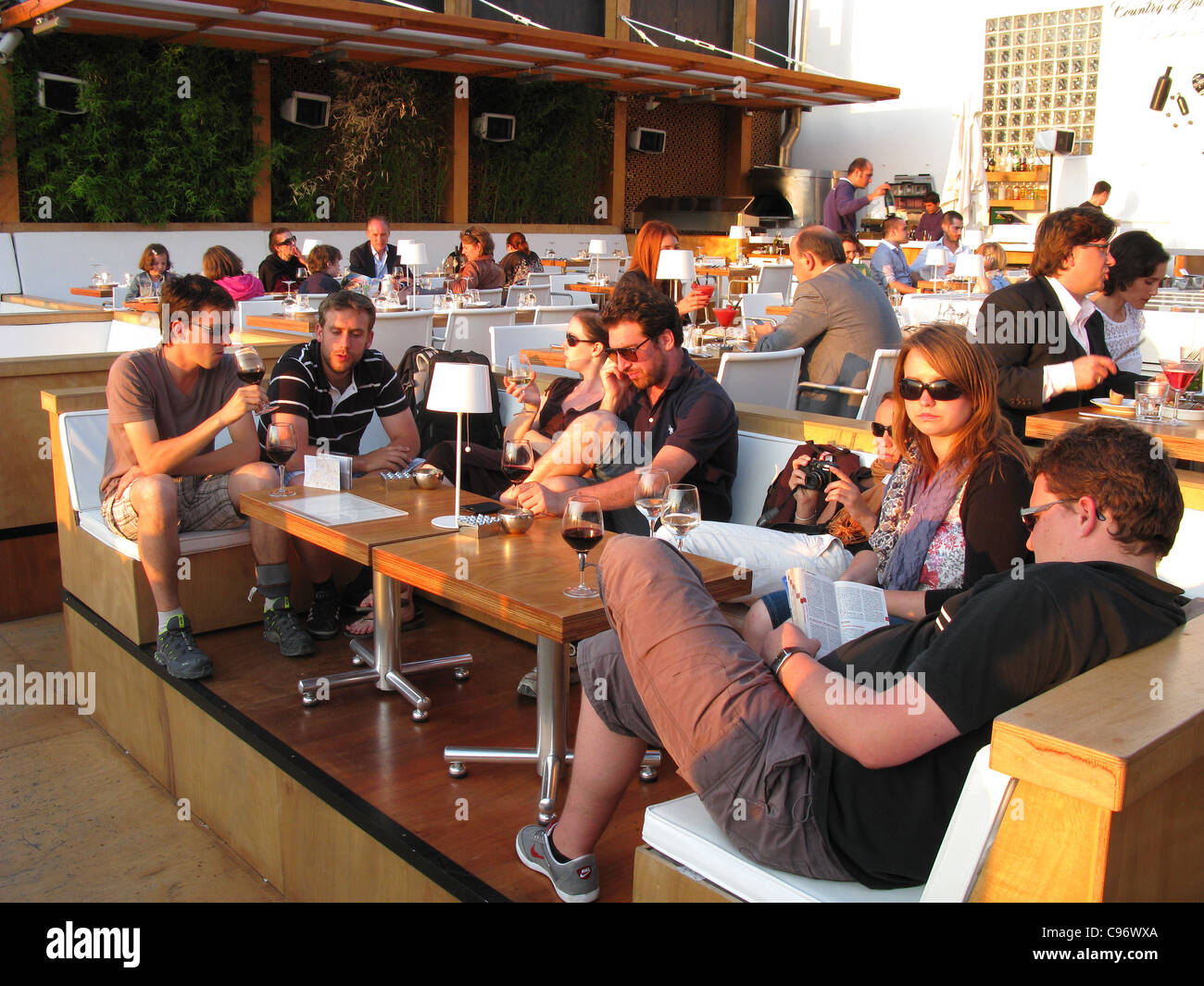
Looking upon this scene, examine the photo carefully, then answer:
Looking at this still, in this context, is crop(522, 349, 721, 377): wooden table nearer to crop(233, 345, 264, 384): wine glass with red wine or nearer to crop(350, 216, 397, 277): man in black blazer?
crop(233, 345, 264, 384): wine glass with red wine

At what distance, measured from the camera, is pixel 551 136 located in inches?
629

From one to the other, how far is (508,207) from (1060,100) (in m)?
7.56

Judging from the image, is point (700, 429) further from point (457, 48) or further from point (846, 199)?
point (457, 48)

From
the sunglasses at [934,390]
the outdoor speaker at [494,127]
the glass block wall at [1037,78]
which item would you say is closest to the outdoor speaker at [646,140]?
the outdoor speaker at [494,127]

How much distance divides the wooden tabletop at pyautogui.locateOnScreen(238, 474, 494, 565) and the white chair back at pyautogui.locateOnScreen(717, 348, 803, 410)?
5.14ft

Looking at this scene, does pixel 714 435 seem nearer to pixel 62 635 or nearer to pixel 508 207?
pixel 62 635

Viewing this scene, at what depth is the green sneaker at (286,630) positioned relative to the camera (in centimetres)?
326

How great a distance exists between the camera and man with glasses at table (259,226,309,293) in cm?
921

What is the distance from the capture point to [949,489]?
2312 millimetres

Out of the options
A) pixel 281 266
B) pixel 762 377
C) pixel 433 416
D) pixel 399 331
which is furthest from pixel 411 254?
pixel 762 377

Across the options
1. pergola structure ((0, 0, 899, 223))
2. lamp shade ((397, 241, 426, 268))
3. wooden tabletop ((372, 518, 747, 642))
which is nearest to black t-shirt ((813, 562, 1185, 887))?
wooden tabletop ((372, 518, 747, 642))

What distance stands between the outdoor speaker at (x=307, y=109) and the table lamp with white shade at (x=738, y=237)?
5.01 metres

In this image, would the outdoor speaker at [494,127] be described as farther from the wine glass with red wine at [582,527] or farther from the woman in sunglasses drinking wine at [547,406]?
the wine glass with red wine at [582,527]

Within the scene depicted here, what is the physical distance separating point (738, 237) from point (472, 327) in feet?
23.0
